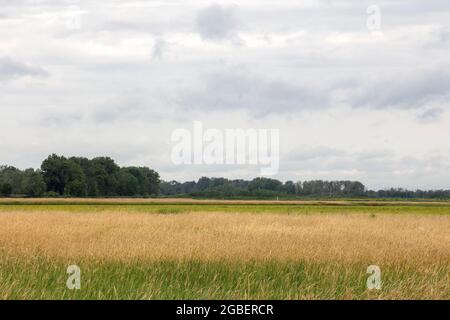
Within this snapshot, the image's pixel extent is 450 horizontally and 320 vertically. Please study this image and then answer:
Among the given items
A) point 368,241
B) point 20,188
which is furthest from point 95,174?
point 368,241

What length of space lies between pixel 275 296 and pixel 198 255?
4709mm

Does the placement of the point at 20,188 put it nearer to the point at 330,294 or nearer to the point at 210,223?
the point at 210,223

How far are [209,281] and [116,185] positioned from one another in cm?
13477

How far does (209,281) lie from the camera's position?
15.2 meters

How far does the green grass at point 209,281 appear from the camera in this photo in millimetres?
12867

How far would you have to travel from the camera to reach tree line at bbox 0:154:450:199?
419ft

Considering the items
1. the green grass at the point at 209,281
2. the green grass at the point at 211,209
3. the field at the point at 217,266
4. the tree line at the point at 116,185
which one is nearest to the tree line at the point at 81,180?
the tree line at the point at 116,185

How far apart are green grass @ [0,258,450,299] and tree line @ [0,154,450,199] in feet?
347

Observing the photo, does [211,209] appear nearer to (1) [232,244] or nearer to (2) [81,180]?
(1) [232,244]

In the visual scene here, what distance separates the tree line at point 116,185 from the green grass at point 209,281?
105896 mm

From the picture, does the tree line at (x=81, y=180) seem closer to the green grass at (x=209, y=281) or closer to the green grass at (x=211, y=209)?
the green grass at (x=211, y=209)

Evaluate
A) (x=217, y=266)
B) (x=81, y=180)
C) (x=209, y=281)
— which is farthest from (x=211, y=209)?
(x=81, y=180)

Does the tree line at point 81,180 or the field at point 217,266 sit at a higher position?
the tree line at point 81,180
